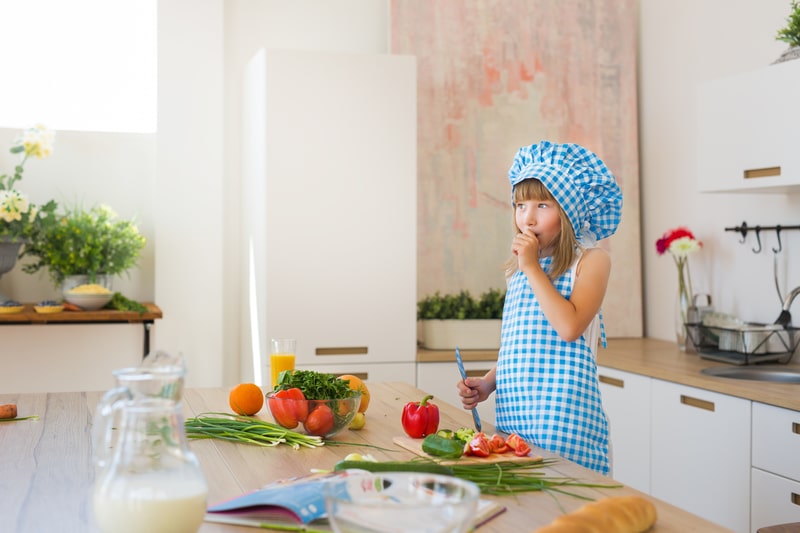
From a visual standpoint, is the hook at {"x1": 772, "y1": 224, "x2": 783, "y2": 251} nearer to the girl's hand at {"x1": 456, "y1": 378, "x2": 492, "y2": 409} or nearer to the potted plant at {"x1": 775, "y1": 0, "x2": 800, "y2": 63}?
the potted plant at {"x1": 775, "y1": 0, "x2": 800, "y2": 63}

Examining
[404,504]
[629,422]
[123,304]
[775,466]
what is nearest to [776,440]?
[775,466]

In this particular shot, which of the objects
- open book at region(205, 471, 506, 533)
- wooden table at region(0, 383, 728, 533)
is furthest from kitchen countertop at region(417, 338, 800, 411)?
open book at region(205, 471, 506, 533)

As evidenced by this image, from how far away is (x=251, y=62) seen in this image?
3846 millimetres

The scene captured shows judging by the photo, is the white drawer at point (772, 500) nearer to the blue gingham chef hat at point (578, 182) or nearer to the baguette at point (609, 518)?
Result: the blue gingham chef hat at point (578, 182)

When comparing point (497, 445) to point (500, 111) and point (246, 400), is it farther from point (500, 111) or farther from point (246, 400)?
point (500, 111)

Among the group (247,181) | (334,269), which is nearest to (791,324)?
(334,269)

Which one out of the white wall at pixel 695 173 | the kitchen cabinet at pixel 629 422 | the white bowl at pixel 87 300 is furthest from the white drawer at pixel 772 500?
the white bowl at pixel 87 300

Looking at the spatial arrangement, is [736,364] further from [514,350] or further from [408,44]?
[408,44]

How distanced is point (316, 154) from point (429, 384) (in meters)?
1.07

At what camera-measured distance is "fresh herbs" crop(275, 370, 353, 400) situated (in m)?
1.76

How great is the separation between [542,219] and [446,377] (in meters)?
1.76

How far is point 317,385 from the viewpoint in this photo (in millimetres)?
1774

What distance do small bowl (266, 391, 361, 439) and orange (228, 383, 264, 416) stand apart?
0.22 metres

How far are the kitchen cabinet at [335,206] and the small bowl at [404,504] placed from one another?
99.1 inches
